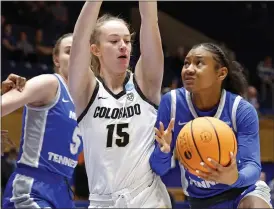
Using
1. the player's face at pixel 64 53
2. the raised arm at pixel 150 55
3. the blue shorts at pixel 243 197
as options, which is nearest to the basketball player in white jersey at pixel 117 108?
the raised arm at pixel 150 55

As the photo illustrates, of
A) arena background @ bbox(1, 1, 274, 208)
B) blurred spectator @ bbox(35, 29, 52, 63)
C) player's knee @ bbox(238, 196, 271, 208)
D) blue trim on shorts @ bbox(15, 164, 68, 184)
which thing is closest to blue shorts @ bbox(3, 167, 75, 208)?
blue trim on shorts @ bbox(15, 164, 68, 184)

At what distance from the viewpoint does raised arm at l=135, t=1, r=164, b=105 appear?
3.08 meters

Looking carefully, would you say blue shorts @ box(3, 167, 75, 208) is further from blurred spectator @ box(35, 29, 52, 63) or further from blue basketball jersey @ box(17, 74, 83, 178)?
blurred spectator @ box(35, 29, 52, 63)

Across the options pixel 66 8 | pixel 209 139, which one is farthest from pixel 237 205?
pixel 66 8

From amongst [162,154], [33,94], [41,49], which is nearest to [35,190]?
[33,94]

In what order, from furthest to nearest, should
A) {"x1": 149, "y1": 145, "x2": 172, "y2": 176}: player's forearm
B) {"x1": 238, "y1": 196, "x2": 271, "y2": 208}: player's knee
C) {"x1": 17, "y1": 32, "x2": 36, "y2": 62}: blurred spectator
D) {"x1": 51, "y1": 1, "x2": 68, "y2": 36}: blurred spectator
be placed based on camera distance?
{"x1": 51, "y1": 1, "x2": 68, "y2": 36}: blurred spectator → {"x1": 17, "y1": 32, "x2": 36, "y2": 62}: blurred spectator → {"x1": 238, "y1": 196, "x2": 271, "y2": 208}: player's knee → {"x1": 149, "y1": 145, "x2": 172, "y2": 176}: player's forearm

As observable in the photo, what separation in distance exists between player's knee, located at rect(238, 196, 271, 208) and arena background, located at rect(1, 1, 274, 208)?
2.83 meters

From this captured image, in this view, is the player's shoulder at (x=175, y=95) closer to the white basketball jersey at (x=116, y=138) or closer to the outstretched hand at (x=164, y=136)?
the white basketball jersey at (x=116, y=138)

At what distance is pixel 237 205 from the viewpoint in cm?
310

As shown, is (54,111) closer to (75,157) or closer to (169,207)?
(75,157)

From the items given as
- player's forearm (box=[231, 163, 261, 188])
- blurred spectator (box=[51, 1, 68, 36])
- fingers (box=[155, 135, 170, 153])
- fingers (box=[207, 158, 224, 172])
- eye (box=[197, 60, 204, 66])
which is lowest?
player's forearm (box=[231, 163, 261, 188])

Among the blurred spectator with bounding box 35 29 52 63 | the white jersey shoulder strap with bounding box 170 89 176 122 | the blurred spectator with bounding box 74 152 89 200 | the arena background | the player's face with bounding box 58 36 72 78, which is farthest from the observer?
the blurred spectator with bounding box 35 29 52 63

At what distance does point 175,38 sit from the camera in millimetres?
14383

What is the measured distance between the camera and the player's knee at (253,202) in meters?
3.04
